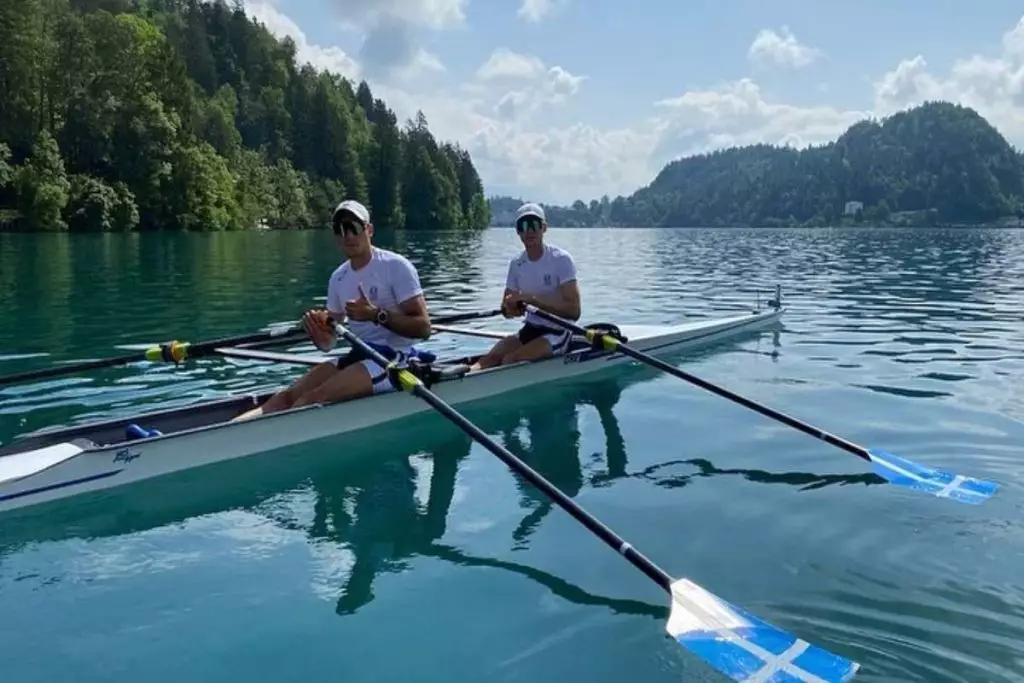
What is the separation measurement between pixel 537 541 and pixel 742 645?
2.09 m

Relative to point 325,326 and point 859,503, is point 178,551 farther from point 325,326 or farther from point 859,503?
point 859,503

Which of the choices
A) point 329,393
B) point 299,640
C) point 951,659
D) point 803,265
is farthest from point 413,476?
point 803,265

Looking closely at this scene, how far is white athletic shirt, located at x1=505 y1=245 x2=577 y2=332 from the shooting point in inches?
422

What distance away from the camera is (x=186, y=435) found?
736cm

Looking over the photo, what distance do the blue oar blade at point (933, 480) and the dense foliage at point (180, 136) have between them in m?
59.1

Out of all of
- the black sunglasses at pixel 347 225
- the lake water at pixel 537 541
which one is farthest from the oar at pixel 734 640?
the black sunglasses at pixel 347 225

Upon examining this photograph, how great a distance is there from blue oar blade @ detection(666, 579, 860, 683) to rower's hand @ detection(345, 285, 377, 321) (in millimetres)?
4236

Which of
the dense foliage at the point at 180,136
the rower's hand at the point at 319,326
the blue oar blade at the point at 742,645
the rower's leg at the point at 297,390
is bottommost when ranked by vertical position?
the blue oar blade at the point at 742,645

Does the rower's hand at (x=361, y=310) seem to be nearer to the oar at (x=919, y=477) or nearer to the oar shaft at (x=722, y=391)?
the oar shaft at (x=722, y=391)

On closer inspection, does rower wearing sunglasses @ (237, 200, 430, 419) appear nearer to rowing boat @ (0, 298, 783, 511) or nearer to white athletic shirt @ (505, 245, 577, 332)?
rowing boat @ (0, 298, 783, 511)

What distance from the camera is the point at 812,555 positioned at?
602 cm

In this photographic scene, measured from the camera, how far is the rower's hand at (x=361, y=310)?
7.99 metres

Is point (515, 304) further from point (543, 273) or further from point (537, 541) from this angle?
point (537, 541)

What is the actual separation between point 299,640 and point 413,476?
3.11m
